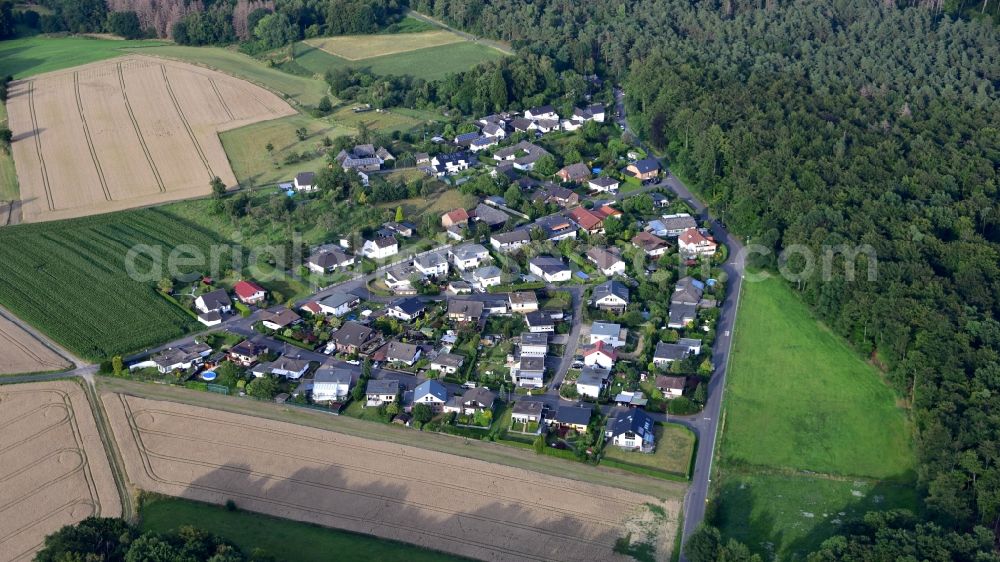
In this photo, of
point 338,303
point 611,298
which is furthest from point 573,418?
point 338,303

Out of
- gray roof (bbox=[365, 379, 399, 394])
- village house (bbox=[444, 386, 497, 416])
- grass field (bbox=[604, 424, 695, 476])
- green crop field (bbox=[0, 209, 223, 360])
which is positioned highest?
green crop field (bbox=[0, 209, 223, 360])

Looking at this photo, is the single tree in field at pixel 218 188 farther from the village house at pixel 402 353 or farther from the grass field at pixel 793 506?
the grass field at pixel 793 506

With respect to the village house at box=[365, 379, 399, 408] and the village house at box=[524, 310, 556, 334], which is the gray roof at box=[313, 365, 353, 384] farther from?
the village house at box=[524, 310, 556, 334]

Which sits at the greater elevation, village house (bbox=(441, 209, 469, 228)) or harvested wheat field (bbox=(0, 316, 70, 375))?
village house (bbox=(441, 209, 469, 228))

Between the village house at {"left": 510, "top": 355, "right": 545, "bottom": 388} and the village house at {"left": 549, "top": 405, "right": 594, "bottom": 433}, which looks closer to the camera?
the village house at {"left": 549, "top": 405, "right": 594, "bottom": 433}

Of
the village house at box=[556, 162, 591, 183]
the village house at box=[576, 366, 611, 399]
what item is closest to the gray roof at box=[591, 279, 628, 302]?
the village house at box=[576, 366, 611, 399]

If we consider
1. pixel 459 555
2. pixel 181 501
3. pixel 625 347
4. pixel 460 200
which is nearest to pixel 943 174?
pixel 625 347
